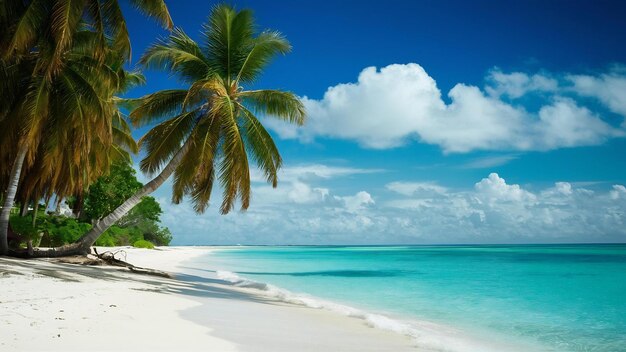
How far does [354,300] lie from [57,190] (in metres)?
11.1

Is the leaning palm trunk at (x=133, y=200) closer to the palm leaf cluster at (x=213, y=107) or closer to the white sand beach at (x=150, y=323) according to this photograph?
the palm leaf cluster at (x=213, y=107)

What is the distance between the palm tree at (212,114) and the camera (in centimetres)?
1366

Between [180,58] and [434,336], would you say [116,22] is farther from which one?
[434,336]

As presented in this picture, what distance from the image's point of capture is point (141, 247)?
40.6 metres

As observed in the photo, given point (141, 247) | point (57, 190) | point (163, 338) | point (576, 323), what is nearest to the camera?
point (163, 338)

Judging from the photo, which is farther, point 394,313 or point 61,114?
point 61,114

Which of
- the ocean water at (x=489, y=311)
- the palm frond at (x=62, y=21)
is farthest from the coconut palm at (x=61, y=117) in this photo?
the ocean water at (x=489, y=311)

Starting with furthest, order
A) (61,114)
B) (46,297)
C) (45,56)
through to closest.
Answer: (61,114) < (45,56) < (46,297)

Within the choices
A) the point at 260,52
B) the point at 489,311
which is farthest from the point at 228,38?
the point at 489,311

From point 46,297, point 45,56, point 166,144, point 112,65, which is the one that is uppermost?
point 112,65

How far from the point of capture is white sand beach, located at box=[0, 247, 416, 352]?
4.35m

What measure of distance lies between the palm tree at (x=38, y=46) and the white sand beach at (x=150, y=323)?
4.70 metres

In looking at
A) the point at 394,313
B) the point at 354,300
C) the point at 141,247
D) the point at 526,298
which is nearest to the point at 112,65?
the point at 354,300

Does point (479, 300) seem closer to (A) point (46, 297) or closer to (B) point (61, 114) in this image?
(A) point (46, 297)
